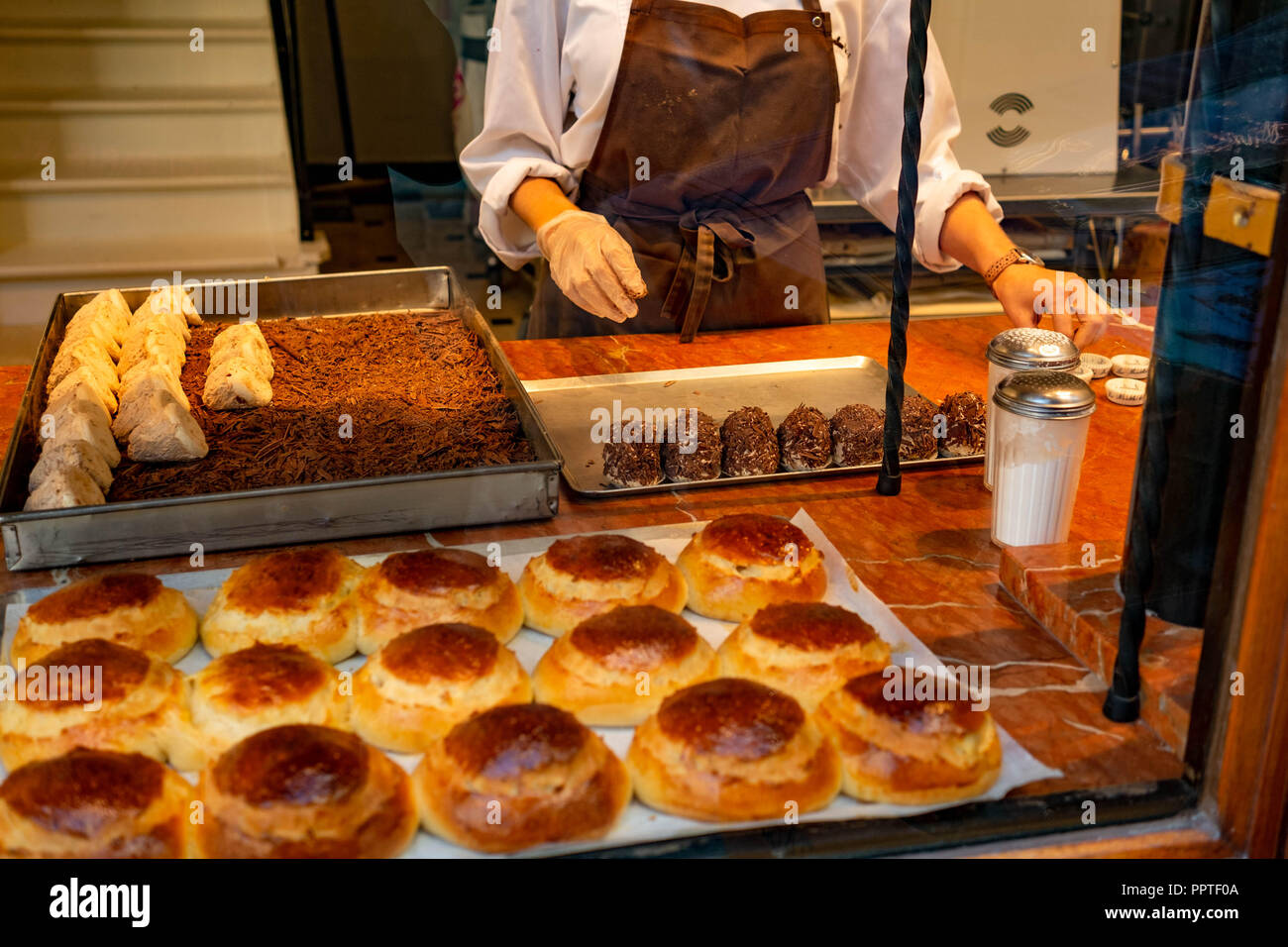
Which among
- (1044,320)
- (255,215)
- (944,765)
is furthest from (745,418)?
(255,215)

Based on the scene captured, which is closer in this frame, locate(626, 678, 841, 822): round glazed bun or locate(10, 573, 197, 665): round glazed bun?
locate(626, 678, 841, 822): round glazed bun

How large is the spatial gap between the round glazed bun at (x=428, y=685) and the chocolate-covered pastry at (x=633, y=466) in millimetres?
544

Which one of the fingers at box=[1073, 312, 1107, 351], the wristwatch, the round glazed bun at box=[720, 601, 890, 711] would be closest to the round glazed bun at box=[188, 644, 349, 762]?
the round glazed bun at box=[720, 601, 890, 711]

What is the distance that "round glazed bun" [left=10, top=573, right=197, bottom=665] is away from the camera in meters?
1.27

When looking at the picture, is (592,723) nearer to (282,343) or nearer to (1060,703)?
(1060,703)

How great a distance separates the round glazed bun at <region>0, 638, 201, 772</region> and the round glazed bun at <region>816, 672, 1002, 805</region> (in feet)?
2.26

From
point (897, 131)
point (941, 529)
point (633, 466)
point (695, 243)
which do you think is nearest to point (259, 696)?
point (633, 466)

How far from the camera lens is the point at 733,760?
1.04 meters

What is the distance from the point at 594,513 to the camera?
5.54 feet

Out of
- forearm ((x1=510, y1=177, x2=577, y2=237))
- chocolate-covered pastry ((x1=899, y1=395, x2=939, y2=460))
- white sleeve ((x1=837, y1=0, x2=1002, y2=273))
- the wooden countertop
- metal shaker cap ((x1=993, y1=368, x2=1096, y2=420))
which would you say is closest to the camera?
the wooden countertop

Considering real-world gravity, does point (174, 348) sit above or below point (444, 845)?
above

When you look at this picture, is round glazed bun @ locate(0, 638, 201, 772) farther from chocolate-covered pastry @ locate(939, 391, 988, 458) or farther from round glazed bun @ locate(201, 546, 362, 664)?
chocolate-covered pastry @ locate(939, 391, 988, 458)

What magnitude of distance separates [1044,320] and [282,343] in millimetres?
1594

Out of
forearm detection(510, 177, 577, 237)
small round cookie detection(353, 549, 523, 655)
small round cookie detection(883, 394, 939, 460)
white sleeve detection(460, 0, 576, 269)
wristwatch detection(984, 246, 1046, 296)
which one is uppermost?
white sleeve detection(460, 0, 576, 269)
